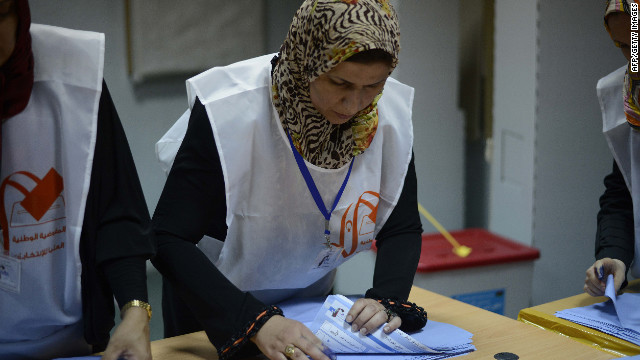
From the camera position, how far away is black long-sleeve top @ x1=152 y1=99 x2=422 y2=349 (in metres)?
1.29

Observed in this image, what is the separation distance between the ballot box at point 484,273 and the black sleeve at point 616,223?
2.51 ft

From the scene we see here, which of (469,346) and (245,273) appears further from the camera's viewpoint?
(245,273)

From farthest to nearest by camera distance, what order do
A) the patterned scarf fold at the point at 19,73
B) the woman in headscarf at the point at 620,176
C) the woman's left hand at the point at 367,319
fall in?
the woman in headscarf at the point at 620,176 < the woman's left hand at the point at 367,319 < the patterned scarf fold at the point at 19,73

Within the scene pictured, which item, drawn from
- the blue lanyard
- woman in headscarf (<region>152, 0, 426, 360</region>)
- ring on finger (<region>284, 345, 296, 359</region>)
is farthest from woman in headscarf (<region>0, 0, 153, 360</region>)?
the blue lanyard

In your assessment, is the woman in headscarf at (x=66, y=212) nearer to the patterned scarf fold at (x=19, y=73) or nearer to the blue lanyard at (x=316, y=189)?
the patterned scarf fold at (x=19, y=73)

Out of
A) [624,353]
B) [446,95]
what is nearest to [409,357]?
[624,353]

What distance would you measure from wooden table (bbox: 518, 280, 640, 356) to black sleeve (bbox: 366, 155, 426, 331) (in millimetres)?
379

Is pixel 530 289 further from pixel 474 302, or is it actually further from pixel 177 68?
pixel 177 68

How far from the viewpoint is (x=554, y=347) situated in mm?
1378

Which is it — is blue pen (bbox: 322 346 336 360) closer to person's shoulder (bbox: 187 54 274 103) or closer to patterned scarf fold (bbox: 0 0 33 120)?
person's shoulder (bbox: 187 54 274 103)

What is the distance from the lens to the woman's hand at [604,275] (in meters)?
1.71

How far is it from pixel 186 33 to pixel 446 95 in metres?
1.29

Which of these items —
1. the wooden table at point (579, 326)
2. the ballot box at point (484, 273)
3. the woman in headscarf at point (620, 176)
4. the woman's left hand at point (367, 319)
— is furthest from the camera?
the ballot box at point (484, 273)

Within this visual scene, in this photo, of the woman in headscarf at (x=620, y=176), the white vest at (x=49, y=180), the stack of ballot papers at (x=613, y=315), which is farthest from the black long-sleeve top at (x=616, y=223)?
the white vest at (x=49, y=180)
